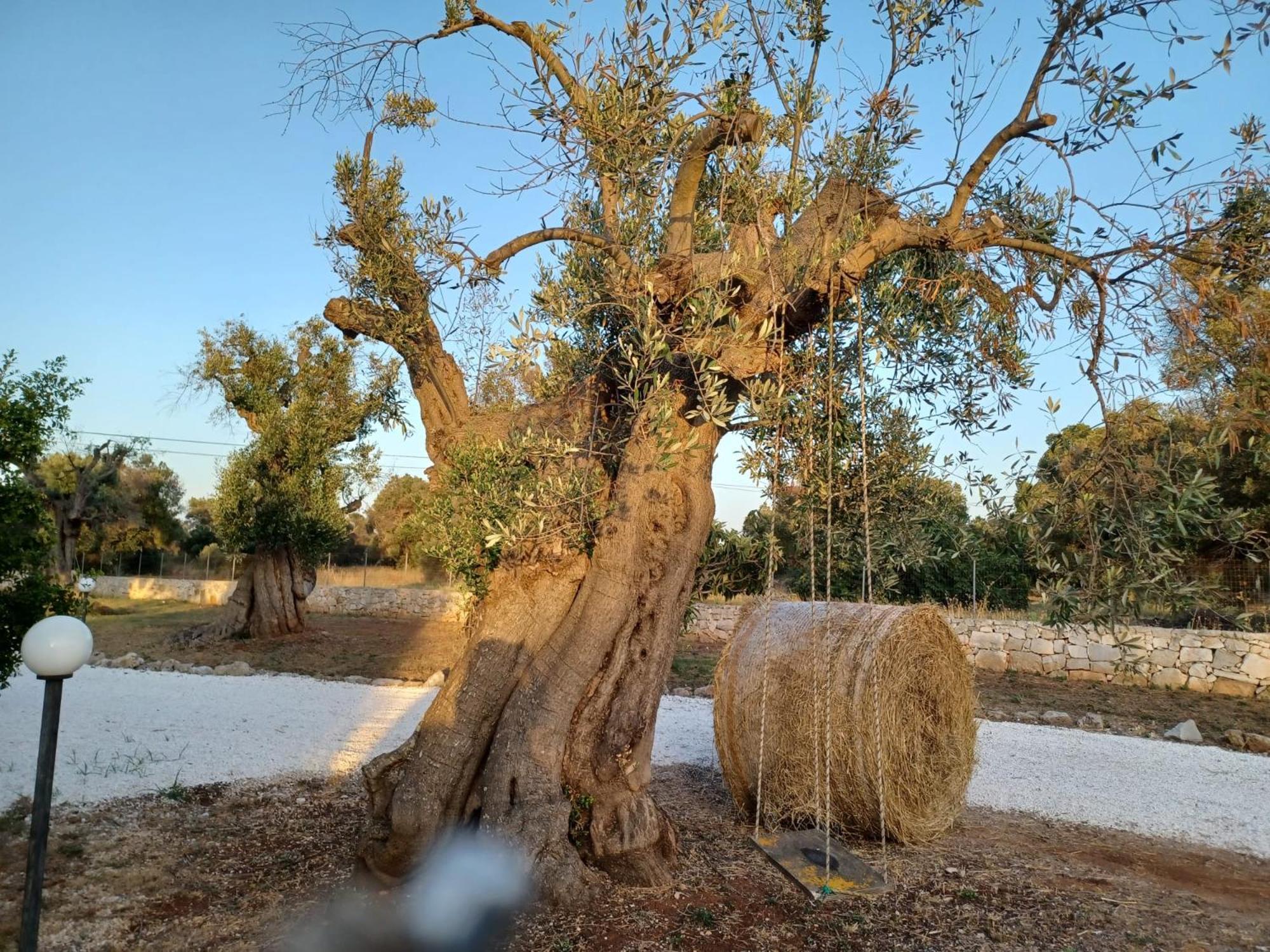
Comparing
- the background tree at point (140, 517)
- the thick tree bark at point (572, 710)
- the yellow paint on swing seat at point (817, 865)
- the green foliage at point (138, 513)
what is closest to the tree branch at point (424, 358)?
the thick tree bark at point (572, 710)

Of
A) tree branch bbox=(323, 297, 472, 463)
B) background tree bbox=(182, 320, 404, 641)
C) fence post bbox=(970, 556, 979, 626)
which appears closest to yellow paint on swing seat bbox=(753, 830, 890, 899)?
tree branch bbox=(323, 297, 472, 463)

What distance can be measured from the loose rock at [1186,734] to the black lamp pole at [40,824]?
12095 mm

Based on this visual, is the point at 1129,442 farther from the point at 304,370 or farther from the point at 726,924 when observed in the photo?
the point at 304,370

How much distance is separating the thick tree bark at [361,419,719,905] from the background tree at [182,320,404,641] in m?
13.6

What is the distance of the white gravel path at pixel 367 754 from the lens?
7523 mm

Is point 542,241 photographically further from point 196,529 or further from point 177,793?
point 196,529

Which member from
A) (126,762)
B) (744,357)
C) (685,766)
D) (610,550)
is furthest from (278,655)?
(744,357)

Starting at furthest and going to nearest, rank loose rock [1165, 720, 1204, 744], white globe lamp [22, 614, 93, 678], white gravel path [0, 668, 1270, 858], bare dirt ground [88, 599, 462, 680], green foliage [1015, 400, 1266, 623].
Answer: bare dirt ground [88, 599, 462, 680] → loose rock [1165, 720, 1204, 744] → white gravel path [0, 668, 1270, 858] → green foliage [1015, 400, 1266, 623] → white globe lamp [22, 614, 93, 678]

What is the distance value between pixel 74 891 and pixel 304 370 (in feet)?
52.4

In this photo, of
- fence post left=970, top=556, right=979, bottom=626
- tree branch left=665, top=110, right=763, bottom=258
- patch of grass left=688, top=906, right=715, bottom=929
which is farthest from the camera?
fence post left=970, top=556, right=979, bottom=626

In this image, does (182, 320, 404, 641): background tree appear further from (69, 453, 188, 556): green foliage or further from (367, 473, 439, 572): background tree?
(69, 453, 188, 556): green foliage

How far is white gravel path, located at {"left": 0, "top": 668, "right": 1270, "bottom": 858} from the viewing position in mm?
7523

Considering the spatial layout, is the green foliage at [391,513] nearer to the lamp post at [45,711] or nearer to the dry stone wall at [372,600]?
the dry stone wall at [372,600]

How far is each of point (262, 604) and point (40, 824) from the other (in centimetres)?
1664
